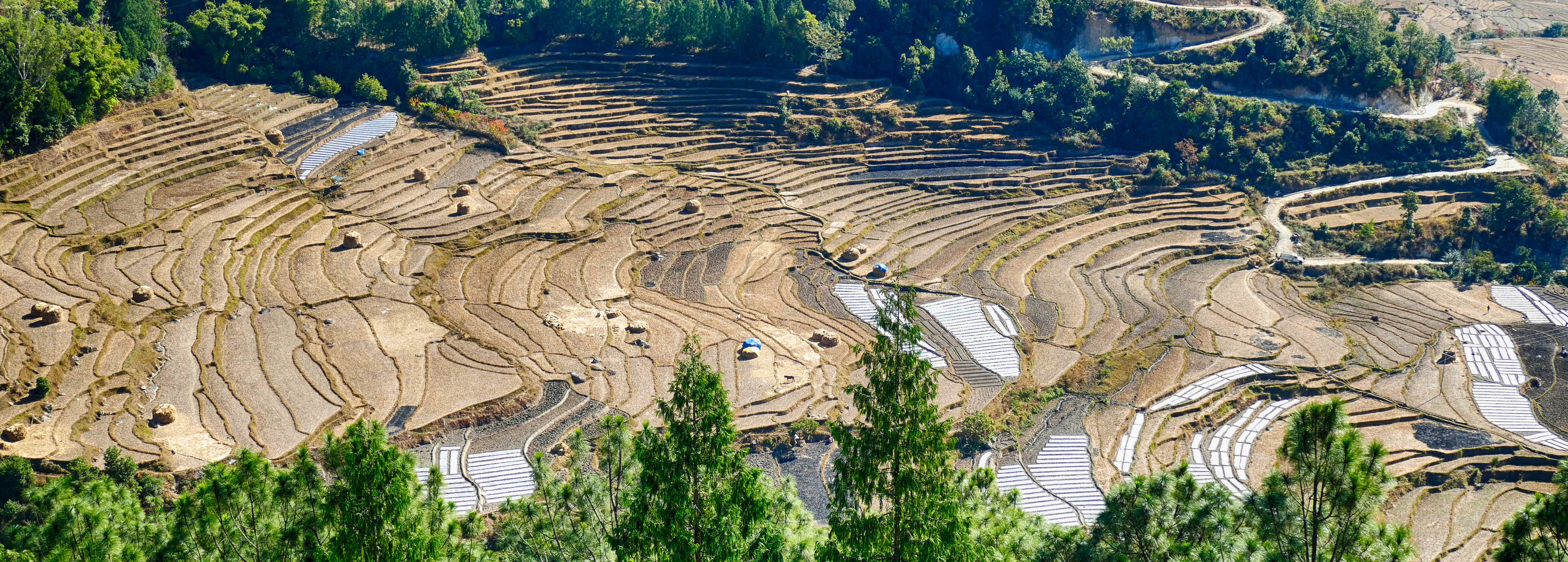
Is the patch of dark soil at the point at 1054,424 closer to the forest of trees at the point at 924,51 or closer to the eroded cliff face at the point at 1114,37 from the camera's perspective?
the forest of trees at the point at 924,51

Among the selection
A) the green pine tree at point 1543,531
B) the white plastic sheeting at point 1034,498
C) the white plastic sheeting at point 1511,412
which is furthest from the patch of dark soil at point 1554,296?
the green pine tree at point 1543,531

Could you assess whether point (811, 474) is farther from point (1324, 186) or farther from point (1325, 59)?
point (1325, 59)

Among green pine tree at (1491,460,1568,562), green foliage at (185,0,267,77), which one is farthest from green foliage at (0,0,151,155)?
green pine tree at (1491,460,1568,562)

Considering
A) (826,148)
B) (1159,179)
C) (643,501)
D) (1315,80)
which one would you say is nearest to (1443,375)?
(1159,179)

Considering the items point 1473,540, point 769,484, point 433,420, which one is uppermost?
point 769,484

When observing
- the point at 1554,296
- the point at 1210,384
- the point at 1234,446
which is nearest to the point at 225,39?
the point at 1210,384

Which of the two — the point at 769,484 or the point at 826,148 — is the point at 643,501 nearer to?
the point at 769,484
